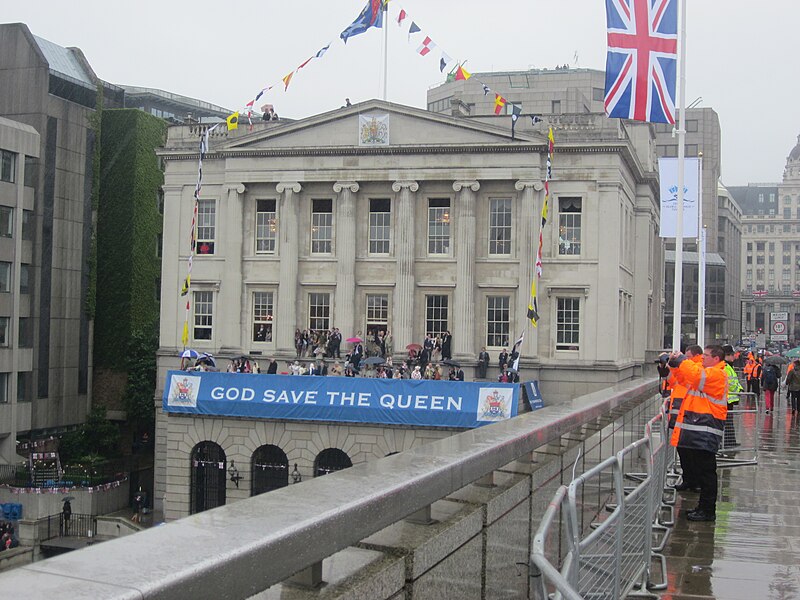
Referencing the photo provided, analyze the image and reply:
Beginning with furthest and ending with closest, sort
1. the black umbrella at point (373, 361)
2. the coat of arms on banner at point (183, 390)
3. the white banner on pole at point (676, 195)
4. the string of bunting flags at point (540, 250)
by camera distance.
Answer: the black umbrella at point (373, 361), the coat of arms on banner at point (183, 390), the string of bunting flags at point (540, 250), the white banner on pole at point (676, 195)

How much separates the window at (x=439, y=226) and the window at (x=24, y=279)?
20.8 metres

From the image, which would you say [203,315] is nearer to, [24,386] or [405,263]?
[24,386]

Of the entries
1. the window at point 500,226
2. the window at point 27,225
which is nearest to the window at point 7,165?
the window at point 27,225

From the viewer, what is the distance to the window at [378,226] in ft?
158

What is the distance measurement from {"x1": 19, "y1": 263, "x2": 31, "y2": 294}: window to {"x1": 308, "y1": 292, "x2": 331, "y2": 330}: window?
14.9 m

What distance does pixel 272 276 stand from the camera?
48.8 m

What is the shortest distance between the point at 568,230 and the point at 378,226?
29.9 feet

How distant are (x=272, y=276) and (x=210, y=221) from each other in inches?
182

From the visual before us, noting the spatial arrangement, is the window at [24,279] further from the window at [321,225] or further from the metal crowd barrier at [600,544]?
the metal crowd barrier at [600,544]

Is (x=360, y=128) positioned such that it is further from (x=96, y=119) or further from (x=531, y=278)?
(x=96, y=119)

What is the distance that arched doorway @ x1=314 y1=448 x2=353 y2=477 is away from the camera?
40.4 m

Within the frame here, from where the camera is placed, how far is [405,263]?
47.1 m

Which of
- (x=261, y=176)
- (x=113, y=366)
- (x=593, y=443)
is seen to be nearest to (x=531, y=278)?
(x=261, y=176)

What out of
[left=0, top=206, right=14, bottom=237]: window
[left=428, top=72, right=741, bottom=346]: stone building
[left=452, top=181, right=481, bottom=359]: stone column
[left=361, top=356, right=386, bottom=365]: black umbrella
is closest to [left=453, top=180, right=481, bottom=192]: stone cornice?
[left=452, top=181, right=481, bottom=359]: stone column
